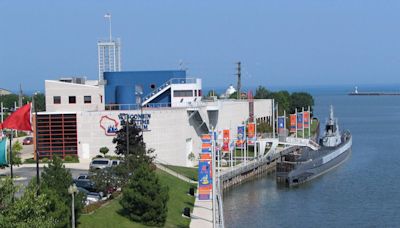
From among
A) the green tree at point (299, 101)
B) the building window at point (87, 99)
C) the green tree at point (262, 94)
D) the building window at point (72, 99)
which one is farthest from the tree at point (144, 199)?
the green tree at point (299, 101)

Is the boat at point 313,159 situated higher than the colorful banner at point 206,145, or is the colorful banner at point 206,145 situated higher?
the colorful banner at point 206,145

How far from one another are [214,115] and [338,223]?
3214cm

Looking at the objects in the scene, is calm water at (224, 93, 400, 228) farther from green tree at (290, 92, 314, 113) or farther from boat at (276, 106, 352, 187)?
green tree at (290, 92, 314, 113)

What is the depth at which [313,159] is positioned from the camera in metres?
78.0

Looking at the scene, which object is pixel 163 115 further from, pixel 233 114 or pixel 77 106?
pixel 233 114

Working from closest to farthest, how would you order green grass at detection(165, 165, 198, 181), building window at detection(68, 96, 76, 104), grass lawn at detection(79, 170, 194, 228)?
1. grass lawn at detection(79, 170, 194, 228)
2. green grass at detection(165, 165, 198, 181)
3. building window at detection(68, 96, 76, 104)

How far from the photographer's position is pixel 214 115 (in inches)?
3118

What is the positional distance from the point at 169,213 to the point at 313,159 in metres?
37.3

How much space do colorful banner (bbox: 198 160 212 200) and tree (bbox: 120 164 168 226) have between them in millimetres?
9549

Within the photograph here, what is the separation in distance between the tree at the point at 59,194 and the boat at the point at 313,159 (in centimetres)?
3697

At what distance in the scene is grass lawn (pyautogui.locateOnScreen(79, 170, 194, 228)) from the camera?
36.2 metres

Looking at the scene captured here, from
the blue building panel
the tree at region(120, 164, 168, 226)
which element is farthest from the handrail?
the tree at region(120, 164, 168, 226)

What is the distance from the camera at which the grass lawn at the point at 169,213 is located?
119 feet

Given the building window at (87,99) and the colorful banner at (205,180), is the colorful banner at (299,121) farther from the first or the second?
the colorful banner at (205,180)
